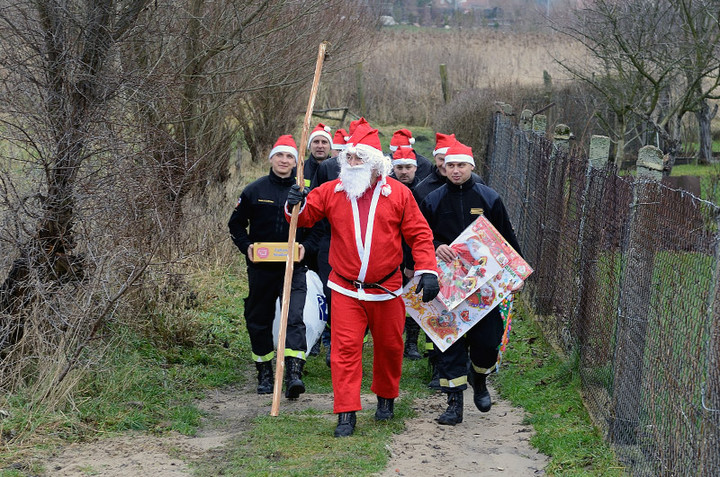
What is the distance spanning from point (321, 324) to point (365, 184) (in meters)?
2.05

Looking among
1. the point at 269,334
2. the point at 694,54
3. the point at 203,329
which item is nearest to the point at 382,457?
the point at 269,334

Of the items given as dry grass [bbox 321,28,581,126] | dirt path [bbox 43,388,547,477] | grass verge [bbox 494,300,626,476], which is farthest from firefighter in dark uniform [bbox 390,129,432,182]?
dry grass [bbox 321,28,581,126]

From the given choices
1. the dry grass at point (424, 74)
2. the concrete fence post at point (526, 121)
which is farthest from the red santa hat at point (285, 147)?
the dry grass at point (424, 74)

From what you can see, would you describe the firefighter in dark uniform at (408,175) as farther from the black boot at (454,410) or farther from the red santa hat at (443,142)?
the black boot at (454,410)

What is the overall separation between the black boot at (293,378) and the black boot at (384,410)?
28.9 inches

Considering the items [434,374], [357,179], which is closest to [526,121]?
[434,374]

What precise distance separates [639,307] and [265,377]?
331 cm

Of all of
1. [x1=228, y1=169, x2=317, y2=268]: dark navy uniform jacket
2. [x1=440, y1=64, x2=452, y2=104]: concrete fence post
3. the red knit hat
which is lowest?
[x1=228, y1=169, x2=317, y2=268]: dark navy uniform jacket

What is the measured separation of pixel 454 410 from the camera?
686 centimetres

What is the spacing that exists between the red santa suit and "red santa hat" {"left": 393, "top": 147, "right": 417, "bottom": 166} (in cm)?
220

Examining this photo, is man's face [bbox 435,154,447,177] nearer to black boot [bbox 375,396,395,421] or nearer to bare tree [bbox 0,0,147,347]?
black boot [bbox 375,396,395,421]

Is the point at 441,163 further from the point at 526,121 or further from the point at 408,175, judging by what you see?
the point at 526,121

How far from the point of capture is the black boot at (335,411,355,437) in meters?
6.26

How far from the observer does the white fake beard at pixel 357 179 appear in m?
6.32
